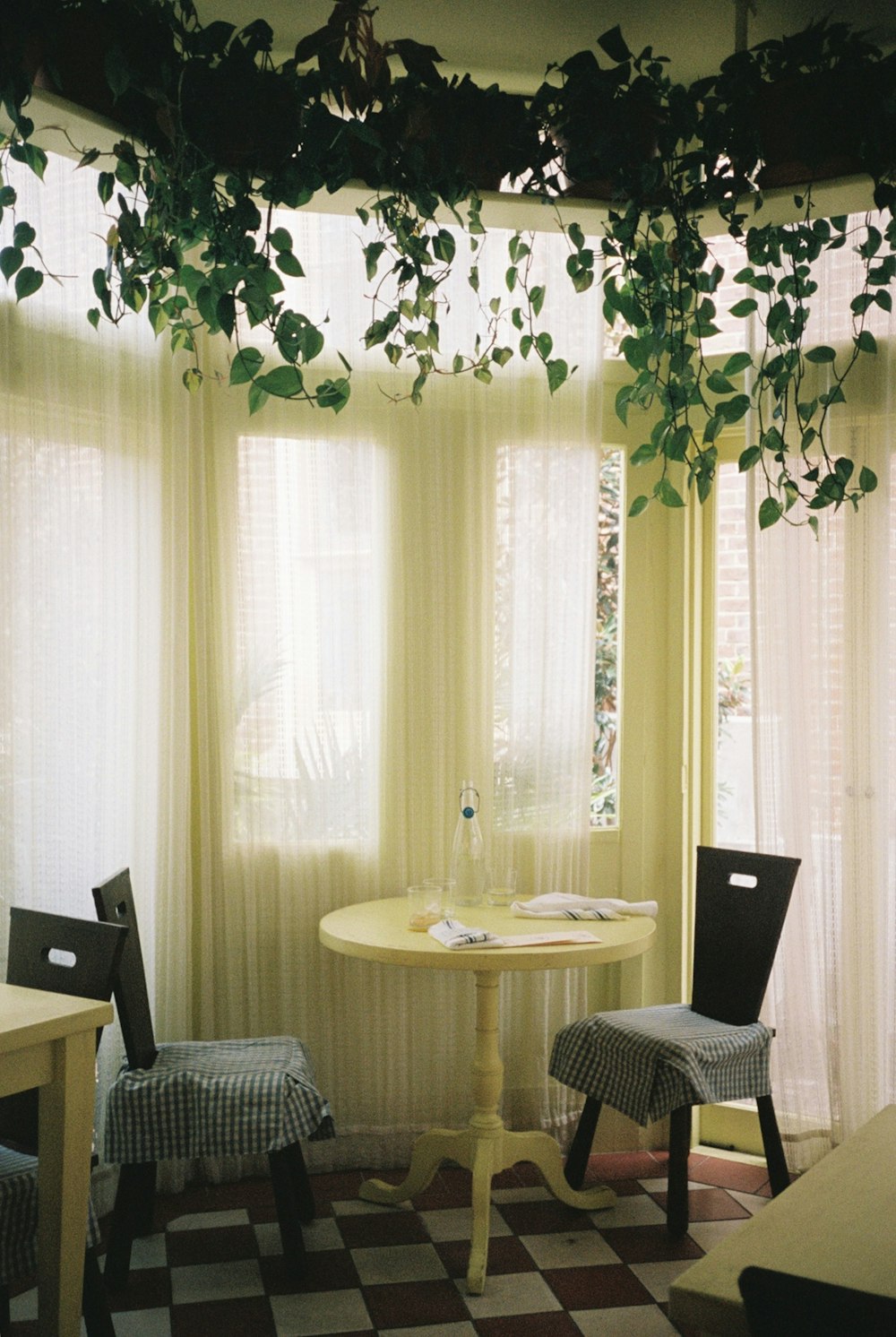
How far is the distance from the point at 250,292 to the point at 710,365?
1.95 meters

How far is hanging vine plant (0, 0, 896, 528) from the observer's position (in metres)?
2.08

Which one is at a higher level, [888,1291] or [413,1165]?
[888,1291]

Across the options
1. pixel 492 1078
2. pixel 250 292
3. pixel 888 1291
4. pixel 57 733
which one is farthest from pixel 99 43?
pixel 492 1078

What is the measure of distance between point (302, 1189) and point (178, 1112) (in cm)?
55

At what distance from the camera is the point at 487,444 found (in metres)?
3.55

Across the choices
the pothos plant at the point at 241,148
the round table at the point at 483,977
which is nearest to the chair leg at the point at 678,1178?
the round table at the point at 483,977

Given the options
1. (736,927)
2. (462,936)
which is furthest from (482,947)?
(736,927)

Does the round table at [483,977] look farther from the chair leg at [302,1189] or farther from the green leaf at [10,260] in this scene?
the green leaf at [10,260]

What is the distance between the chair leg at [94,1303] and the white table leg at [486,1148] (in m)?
0.95

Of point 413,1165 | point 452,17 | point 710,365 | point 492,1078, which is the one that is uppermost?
point 452,17

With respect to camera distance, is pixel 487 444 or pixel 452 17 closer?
pixel 452 17

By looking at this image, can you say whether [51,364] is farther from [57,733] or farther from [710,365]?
[710,365]

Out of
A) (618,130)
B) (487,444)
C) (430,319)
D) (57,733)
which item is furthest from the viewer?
(487,444)

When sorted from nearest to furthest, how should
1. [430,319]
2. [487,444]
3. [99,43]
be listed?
[99,43] → [430,319] → [487,444]
